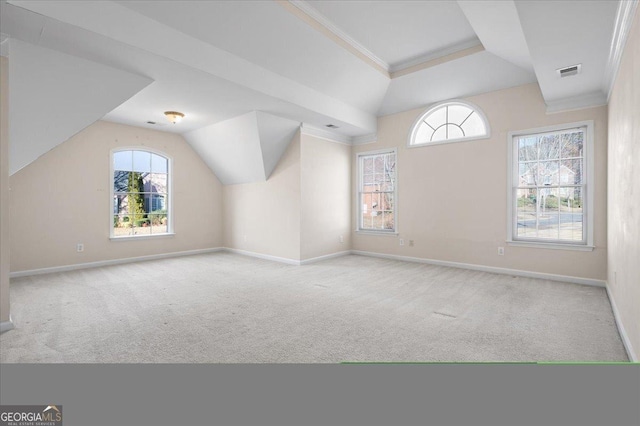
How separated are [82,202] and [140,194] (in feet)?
3.33

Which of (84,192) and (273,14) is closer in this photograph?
(273,14)

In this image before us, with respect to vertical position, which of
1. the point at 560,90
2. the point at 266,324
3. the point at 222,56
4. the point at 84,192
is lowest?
the point at 266,324

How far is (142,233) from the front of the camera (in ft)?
19.8

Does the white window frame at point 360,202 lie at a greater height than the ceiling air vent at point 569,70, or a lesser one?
lesser

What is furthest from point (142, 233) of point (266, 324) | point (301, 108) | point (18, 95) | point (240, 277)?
point (266, 324)

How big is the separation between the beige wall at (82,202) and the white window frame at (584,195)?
19.8 feet

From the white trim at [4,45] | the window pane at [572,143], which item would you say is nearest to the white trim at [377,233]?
the window pane at [572,143]

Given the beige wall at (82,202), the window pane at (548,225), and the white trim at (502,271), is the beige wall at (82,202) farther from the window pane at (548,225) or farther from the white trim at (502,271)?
the window pane at (548,225)

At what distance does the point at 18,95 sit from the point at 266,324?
3.48m

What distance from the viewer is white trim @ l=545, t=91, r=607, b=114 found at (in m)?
4.00

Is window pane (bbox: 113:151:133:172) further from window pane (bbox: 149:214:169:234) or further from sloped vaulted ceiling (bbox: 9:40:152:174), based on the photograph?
sloped vaulted ceiling (bbox: 9:40:152:174)

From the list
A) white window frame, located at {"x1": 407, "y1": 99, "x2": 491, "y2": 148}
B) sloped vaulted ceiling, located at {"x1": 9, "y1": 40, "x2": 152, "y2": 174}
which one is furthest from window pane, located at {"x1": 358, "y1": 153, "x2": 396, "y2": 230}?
sloped vaulted ceiling, located at {"x1": 9, "y1": 40, "x2": 152, "y2": 174}

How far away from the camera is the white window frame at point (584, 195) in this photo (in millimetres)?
4074

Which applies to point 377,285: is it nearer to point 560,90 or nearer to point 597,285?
point 597,285
